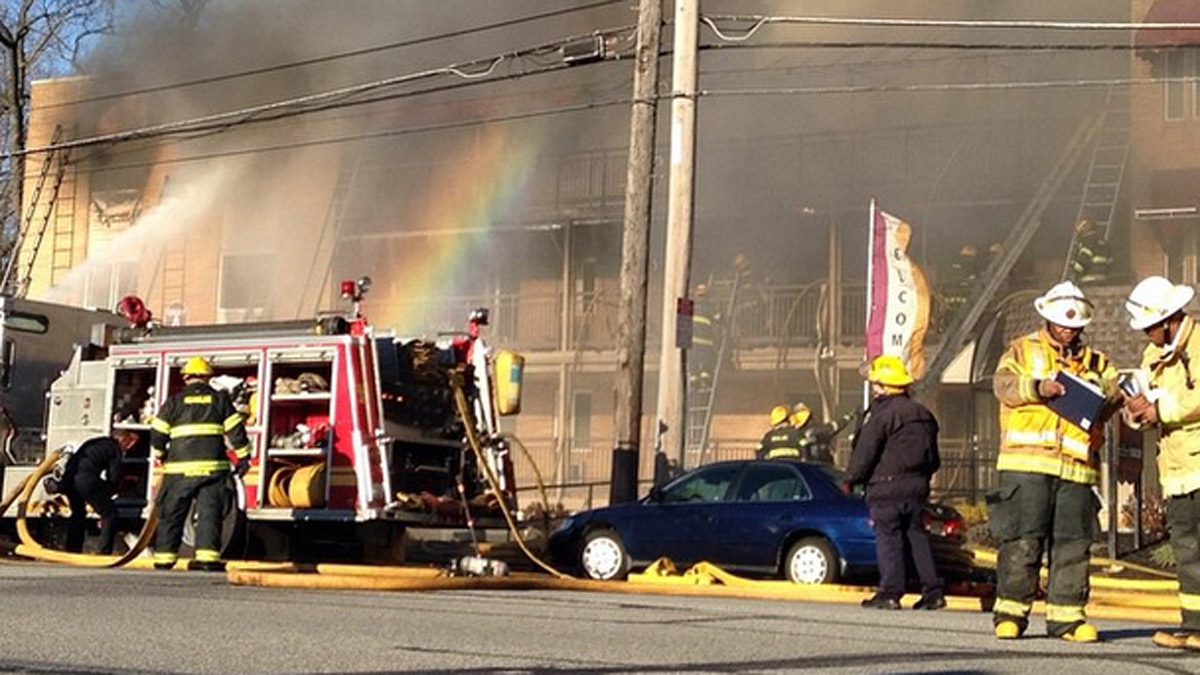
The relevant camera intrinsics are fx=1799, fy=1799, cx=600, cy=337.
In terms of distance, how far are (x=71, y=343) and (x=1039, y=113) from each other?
13661 mm

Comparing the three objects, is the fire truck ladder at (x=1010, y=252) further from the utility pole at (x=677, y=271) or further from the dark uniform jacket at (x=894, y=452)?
the dark uniform jacket at (x=894, y=452)

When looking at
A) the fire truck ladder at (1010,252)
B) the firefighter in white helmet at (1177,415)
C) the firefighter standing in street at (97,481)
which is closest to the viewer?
the firefighter in white helmet at (1177,415)

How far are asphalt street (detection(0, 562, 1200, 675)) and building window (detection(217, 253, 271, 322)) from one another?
21051 millimetres

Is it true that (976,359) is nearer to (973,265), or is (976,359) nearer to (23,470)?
(973,265)

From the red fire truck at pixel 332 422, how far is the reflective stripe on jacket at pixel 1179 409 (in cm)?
660

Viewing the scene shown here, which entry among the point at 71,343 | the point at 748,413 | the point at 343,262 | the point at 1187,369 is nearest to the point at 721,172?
the point at 748,413

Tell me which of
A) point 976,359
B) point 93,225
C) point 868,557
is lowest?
point 868,557

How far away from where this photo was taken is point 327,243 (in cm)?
2978

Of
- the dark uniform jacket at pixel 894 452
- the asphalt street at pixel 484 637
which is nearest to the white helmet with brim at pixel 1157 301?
the asphalt street at pixel 484 637

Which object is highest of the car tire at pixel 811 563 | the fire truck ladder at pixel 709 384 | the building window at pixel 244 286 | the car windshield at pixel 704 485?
the building window at pixel 244 286

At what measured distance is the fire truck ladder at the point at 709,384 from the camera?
25.1 metres

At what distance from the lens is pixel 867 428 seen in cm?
1042

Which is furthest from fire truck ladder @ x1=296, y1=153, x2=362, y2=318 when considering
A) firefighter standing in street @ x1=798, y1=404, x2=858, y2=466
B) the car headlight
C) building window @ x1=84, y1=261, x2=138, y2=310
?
the car headlight

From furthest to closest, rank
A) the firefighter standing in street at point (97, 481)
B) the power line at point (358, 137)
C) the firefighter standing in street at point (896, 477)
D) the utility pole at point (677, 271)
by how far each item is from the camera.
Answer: the power line at point (358, 137)
the utility pole at point (677, 271)
the firefighter standing in street at point (97, 481)
the firefighter standing in street at point (896, 477)
